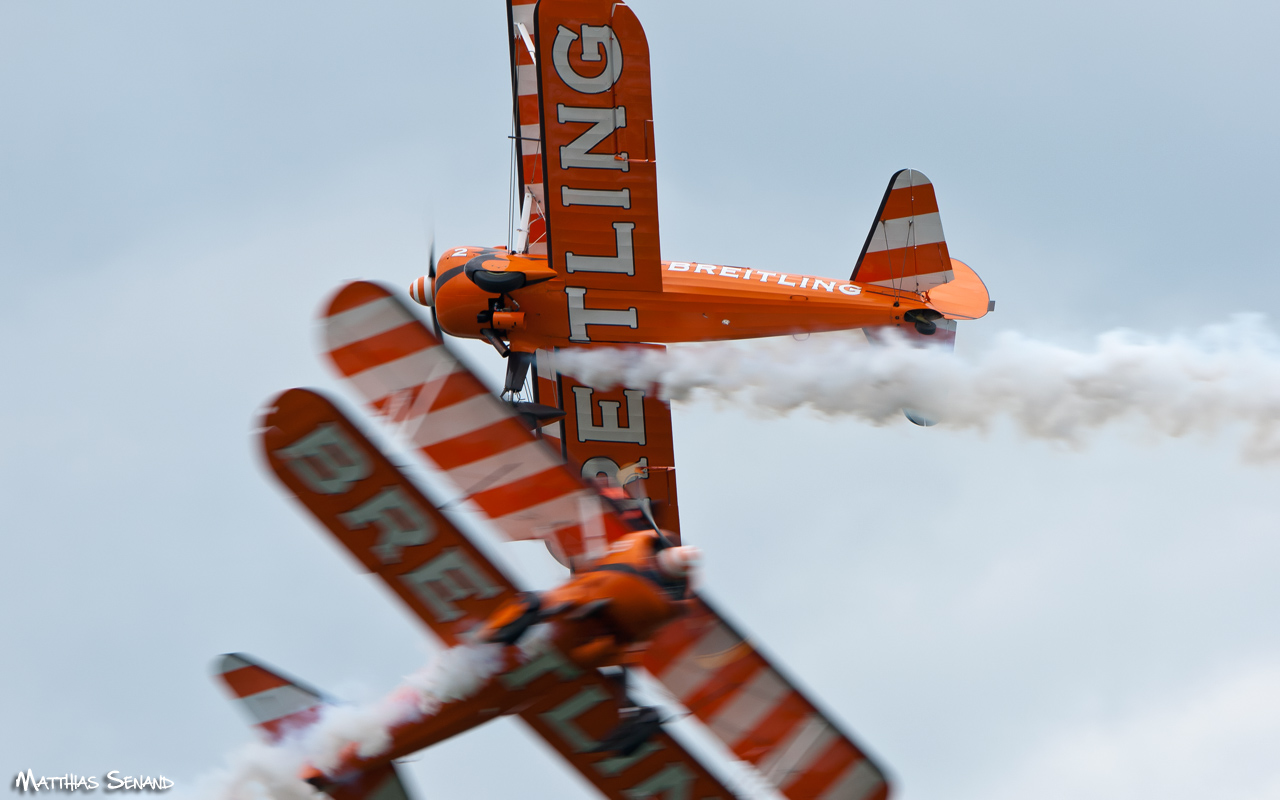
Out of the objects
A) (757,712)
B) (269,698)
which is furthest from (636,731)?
(269,698)

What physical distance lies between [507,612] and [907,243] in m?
10.0

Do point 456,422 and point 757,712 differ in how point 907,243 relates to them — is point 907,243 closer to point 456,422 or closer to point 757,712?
point 757,712

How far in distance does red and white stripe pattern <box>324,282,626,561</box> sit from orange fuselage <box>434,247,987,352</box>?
678 cm

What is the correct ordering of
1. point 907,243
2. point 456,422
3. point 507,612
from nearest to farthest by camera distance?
point 507,612
point 456,422
point 907,243

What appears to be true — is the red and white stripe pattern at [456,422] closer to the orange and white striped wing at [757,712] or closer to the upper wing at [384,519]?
the upper wing at [384,519]

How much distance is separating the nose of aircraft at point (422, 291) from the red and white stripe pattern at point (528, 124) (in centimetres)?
A: 143

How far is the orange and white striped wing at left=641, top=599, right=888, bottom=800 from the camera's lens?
13.4 m

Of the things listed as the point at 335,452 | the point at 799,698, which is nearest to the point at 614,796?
the point at 799,698

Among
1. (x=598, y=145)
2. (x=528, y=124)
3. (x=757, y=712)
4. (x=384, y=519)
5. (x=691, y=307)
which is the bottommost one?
(x=757, y=712)

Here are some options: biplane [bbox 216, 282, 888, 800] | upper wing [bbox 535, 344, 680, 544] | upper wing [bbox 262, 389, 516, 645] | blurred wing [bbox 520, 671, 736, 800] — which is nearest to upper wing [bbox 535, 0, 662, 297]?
upper wing [bbox 535, 344, 680, 544]

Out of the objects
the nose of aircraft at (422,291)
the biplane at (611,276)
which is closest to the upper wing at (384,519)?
the biplane at (611,276)

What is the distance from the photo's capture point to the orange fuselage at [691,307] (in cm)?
1977

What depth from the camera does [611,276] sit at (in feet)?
64.2

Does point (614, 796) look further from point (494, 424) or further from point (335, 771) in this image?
point (494, 424)
